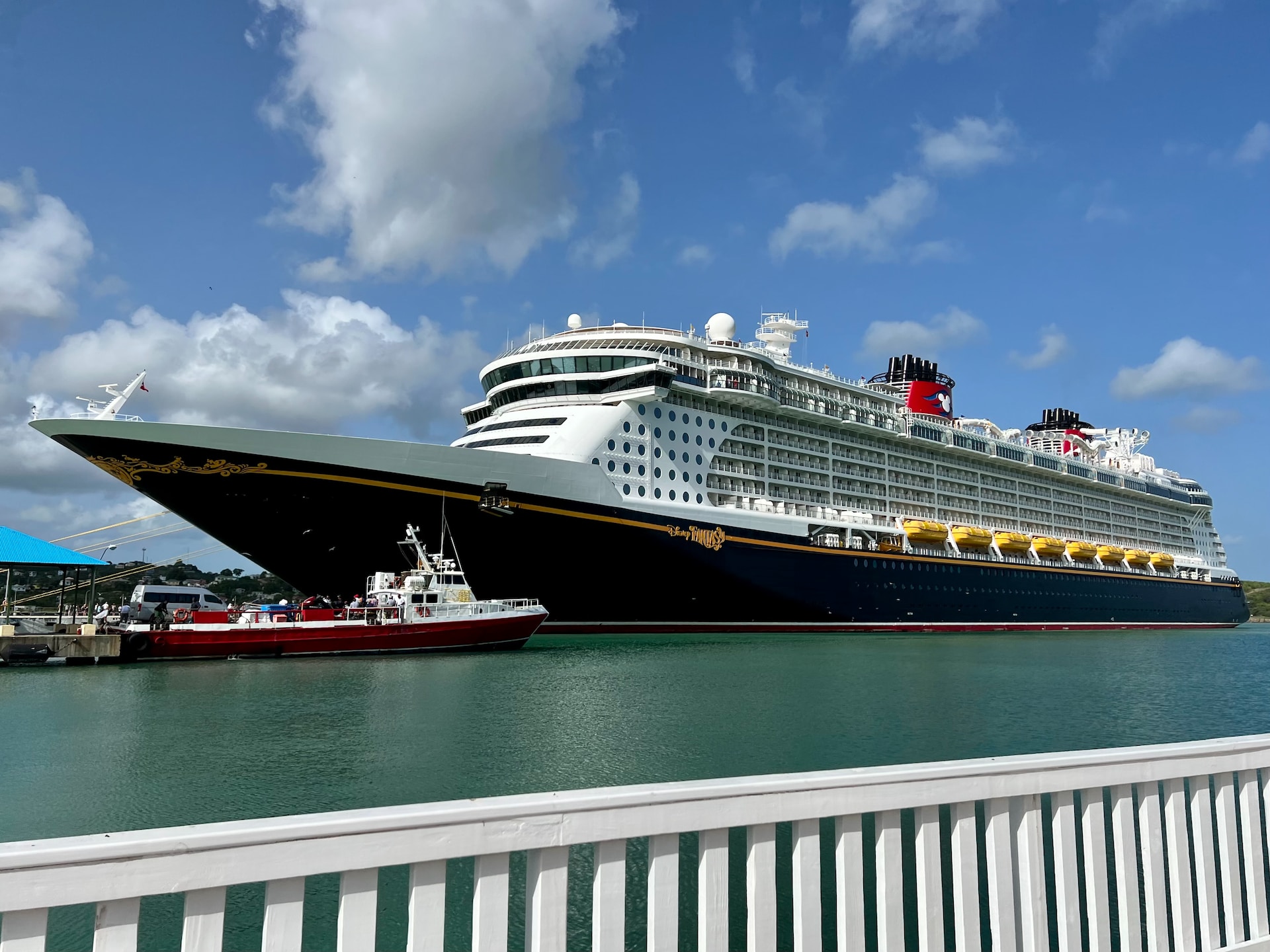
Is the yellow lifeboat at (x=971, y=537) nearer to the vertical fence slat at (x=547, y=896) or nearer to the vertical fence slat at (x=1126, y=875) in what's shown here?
the vertical fence slat at (x=1126, y=875)

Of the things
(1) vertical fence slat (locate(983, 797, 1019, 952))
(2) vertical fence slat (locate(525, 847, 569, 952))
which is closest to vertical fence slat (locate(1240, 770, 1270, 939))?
(1) vertical fence slat (locate(983, 797, 1019, 952))

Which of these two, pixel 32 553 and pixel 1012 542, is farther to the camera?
pixel 1012 542

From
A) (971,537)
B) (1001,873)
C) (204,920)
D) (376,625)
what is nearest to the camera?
(204,920)

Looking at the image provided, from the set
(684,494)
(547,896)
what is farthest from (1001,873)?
(684,494)

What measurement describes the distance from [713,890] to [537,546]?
2462 cm

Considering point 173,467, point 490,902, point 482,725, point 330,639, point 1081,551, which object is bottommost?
point 482,725

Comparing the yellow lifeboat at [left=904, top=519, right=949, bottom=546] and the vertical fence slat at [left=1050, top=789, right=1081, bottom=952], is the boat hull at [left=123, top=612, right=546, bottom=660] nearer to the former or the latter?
the yellow lifeboat at [left=904, top=519, right=949, bottom=546]

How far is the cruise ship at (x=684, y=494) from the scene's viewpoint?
932 inches

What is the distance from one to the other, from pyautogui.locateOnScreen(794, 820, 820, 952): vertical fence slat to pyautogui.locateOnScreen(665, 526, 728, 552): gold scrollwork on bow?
26.5m

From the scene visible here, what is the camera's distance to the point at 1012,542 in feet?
147

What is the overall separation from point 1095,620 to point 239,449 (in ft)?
153

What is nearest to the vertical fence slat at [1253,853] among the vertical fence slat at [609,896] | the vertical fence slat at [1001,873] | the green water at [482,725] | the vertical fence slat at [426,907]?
the vertical fence slat at [1001,873]

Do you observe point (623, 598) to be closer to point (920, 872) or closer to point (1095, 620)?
point (920, 872)

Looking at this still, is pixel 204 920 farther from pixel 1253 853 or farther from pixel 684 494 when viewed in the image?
pixel 684 494
